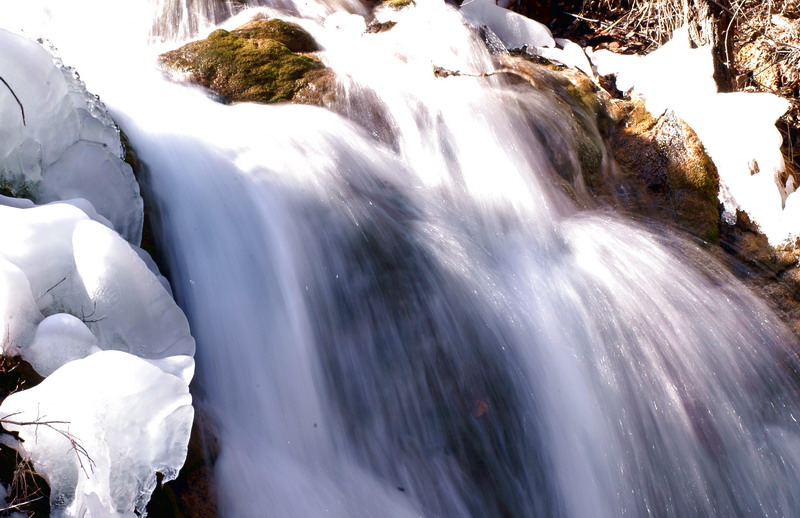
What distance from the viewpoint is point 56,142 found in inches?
103

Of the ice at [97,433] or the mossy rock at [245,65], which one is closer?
the ice at [97,433]

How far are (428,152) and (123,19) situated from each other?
2.57 metres

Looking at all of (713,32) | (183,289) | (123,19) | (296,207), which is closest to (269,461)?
(183,289)

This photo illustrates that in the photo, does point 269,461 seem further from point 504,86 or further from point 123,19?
point 123,19

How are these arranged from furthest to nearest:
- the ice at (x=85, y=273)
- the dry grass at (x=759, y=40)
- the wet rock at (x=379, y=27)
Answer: the dry grass at (x=759, y=40)
the wet rock at (x=379, y=27)
the ice at (x=85, y=273)

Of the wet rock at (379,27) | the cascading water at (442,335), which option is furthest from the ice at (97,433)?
the wet rock at (379,27)

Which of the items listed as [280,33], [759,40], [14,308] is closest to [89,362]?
[14,308]

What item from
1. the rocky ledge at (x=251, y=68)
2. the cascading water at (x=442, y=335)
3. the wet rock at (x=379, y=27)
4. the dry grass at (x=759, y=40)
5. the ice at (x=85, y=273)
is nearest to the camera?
the ice at (x=85, y=273)

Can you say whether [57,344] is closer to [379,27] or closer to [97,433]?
[97,433]

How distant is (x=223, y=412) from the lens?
8.09 ft

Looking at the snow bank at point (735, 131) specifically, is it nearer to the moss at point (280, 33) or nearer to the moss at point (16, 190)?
the moss at point (280, 33)

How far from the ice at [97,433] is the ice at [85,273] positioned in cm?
40

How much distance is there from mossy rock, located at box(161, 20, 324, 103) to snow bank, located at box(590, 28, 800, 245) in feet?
7.14

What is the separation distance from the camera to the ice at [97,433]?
5.41ft
